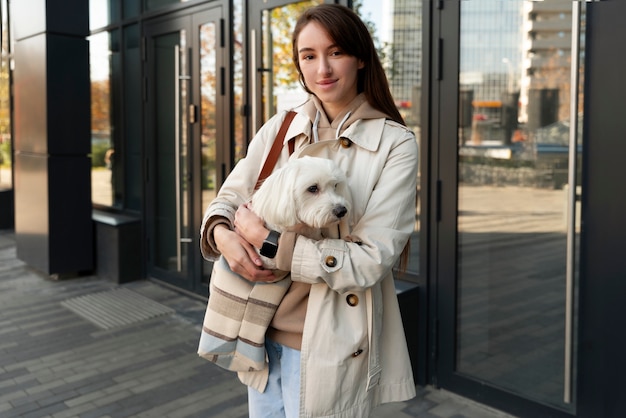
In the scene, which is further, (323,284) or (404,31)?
(404,31)

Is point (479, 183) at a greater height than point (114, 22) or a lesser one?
lesser

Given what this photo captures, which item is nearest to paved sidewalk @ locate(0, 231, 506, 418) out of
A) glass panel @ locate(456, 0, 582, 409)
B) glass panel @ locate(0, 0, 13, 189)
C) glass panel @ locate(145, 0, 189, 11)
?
glass panel @ locate(456, 0, 582, 409)

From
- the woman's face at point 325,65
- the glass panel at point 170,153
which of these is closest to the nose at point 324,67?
the woman's face at point 325,65

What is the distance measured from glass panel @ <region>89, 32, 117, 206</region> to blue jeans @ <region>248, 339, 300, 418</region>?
666 cm

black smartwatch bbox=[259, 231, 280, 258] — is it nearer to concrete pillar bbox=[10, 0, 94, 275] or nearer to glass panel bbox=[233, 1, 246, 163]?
glass panel bbox=[233, 1, 246, 163]

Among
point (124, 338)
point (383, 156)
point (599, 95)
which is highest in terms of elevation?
point (599, 95)

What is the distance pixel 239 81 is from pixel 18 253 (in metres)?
4.06

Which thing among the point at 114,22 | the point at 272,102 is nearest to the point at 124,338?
the point at 272,102

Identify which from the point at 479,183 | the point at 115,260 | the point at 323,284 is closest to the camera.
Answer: the point at 323,284

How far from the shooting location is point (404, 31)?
→ 431cm

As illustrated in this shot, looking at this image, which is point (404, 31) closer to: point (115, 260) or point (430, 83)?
point (430, 83)

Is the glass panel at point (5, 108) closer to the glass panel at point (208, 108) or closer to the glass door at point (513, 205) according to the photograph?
the glass panel at point (208, 108)

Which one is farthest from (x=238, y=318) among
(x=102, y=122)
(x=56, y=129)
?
(x=102, y=122)

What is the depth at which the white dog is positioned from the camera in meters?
1.59
